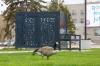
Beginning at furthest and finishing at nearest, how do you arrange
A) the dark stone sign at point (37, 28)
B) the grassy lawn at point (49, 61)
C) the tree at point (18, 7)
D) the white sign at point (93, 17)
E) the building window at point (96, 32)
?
1. the building window at point (96, 32)
2. the white sign at point (93, 17)
3. the tree at point (18, 7)
4. the dark stone sign at point (37, 28)
5. the grassy lawn at point (49, 61)

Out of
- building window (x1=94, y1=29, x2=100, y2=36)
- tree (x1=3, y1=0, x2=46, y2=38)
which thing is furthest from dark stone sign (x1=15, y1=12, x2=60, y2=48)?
building window (x1=94, y1=29, x2=100, y2=36)

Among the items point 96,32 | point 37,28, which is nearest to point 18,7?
point 37,28

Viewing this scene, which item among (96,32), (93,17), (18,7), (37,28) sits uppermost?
(18,7)

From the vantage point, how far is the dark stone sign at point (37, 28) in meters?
37.6

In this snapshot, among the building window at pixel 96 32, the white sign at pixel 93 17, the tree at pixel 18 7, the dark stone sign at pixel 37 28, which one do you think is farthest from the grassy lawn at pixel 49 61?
the building window at pixel 96 32

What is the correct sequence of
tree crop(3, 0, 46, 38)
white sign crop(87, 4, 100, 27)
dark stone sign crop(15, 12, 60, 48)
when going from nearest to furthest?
dark stone sign crop(15, 12, 60, 48) → tree crop(3, 0, 46, 38) → white sign crop(87, 4, 100, 27)

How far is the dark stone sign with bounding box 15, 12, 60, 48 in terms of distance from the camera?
37625 mm

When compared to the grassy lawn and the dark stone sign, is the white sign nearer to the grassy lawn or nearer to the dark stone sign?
the dark stone sign

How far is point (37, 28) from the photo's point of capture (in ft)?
125

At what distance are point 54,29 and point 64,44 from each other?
1.85 m

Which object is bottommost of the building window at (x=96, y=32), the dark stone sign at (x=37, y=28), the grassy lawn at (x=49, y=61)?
the building window at (x=96, y=32)

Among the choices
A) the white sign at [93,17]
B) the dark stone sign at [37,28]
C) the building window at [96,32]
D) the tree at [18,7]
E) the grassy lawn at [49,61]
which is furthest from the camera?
the building window at [96,32]

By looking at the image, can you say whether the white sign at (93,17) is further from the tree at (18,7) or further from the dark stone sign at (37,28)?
the dark stone sign at (37,28)

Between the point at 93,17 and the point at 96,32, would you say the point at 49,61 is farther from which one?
the point at 96,32
